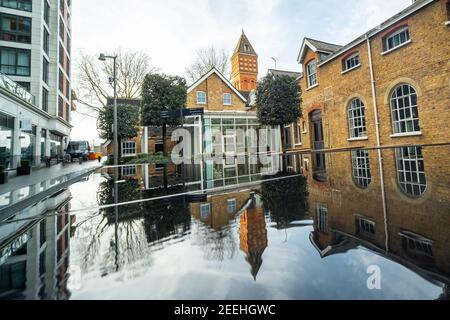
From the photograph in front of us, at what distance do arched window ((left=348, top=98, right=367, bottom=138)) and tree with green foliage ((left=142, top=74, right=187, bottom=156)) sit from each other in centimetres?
Answer: 1242

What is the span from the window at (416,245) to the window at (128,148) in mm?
28200

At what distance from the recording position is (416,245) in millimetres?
2080

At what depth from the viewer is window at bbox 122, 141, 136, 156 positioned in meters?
27.3

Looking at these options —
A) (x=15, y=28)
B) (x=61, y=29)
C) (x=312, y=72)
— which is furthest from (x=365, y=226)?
(x=61, y=29)

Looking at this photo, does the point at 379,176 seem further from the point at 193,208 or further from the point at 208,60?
the point at 208,60

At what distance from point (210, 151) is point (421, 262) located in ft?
63.6

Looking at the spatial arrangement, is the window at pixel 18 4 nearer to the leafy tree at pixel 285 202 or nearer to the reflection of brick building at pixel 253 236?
the leafy tree at pixel 285 202

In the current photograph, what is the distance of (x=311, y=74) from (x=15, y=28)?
76.3ft

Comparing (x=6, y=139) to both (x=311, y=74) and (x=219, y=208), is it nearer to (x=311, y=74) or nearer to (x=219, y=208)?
(x=219, y=208)

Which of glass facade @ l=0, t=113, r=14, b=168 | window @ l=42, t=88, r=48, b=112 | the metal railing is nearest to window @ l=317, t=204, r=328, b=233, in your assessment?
glass facade @ l=0, t=113, r=14, b=168

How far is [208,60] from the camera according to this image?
36000 mm

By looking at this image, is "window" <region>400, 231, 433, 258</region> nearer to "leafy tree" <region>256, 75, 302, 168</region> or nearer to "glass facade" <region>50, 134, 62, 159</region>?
"leafy tree" <region>256, 75, 302, 168</region>

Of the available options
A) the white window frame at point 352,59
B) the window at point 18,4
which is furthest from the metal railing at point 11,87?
the white window frame at point 352,59
